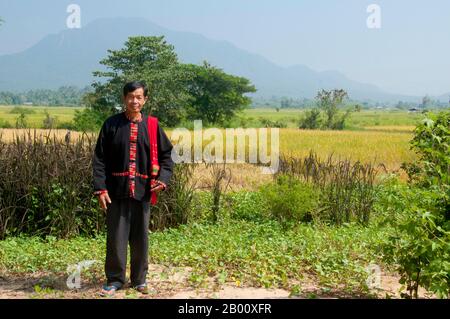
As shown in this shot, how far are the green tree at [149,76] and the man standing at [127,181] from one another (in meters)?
33.7

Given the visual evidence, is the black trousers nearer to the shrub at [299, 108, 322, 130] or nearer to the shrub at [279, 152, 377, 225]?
the shrub at [279, 152, 377, 225]

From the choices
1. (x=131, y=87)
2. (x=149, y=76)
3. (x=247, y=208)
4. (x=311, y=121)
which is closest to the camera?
(x=131, y=87)

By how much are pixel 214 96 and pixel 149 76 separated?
29.0ft

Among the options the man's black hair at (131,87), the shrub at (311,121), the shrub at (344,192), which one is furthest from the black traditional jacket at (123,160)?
the shrub at (311,121)

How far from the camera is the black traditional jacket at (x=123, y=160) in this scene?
4.17 m

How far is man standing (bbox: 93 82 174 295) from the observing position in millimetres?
4168

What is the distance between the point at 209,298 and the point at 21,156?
3.70m

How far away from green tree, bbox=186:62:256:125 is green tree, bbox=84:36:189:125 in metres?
3.21

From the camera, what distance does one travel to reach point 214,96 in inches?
1876

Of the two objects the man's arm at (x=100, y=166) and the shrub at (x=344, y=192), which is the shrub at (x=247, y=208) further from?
the man's arm at (x=100, y=166)

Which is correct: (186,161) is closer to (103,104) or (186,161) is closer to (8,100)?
(103,104)

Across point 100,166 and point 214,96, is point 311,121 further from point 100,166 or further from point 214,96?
point 100,166

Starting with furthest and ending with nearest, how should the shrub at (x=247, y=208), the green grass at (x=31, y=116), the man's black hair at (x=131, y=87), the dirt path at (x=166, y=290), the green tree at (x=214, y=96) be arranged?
1. the green tree at (x=214, y=96)
2. the green grass at (x=31, y=116)
3. the shrub at (x=247, y=208)
4. the dirt path at (x=166, y=290)
5. the man's black hair at (x=131, y=87)

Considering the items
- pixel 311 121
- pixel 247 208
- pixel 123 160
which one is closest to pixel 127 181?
pixel 123 160
